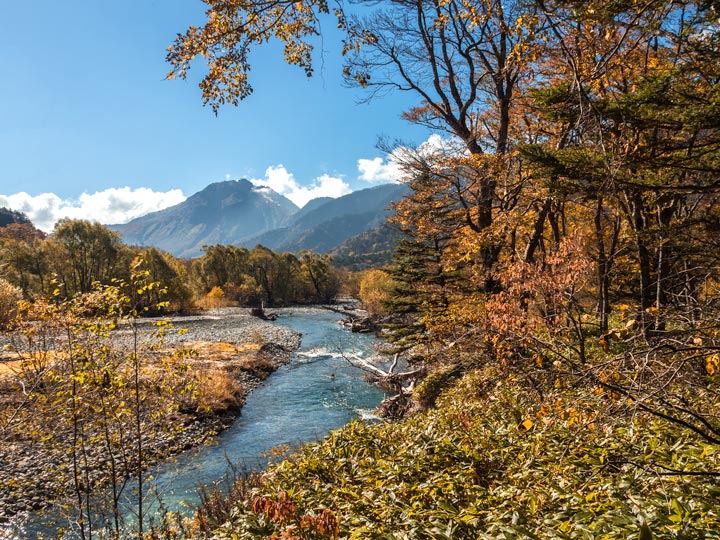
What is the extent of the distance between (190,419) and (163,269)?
2101 inches

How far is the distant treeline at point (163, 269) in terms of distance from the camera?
161 feet

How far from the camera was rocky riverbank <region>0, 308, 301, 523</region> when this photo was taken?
995 centimetres

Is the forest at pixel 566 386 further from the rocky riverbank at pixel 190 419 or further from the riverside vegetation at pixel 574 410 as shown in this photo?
the rocky riverbank at pixel 190 419

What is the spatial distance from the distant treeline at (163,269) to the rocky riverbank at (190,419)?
757cm

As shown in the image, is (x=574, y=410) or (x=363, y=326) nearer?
(x=574, y=410)

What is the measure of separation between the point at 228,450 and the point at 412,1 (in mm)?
14964

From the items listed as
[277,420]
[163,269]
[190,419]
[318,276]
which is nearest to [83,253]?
[163,269]

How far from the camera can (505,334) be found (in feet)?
27.5

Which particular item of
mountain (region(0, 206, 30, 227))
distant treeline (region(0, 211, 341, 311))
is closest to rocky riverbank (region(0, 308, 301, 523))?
distant treeline (region(0, 211, 341, 311))

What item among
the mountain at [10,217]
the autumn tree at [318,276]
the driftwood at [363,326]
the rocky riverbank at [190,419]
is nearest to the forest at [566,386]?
the rocky riverbank at [190,419]

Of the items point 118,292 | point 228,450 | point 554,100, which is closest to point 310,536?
point 118,292

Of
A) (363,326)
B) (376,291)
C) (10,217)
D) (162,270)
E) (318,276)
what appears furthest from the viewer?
(10,217)

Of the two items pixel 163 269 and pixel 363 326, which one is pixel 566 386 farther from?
pixel 163 269

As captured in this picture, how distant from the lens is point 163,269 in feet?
207
